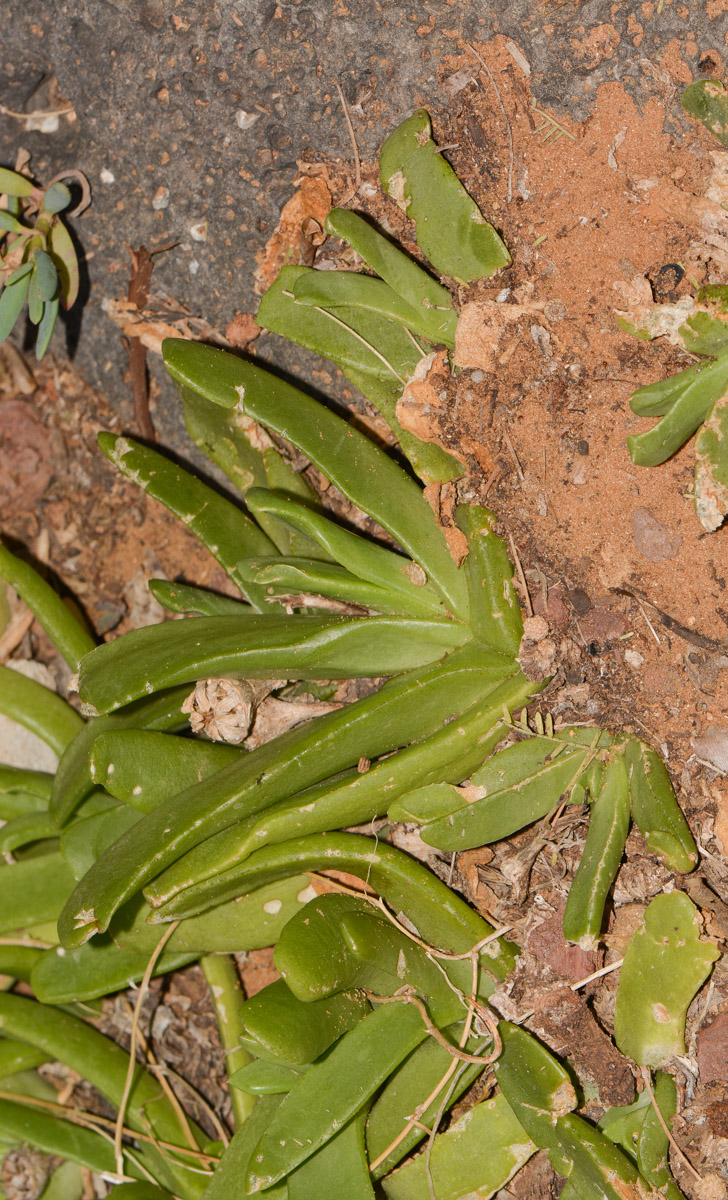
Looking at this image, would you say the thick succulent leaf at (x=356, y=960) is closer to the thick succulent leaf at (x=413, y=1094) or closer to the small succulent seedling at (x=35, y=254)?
the thick succulent leaf at (x=413, y=1094)

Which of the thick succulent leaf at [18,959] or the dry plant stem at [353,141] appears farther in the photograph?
the thick succulent leaf at [18,959]

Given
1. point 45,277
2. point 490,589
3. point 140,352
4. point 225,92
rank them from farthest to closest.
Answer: point 140,352 < point 45,277 < point 225,92 < point 490,589

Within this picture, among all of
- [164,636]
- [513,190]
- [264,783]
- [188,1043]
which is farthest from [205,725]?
[513,190]

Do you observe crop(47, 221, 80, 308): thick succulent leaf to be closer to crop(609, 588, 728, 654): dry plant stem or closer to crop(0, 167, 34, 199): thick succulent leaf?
crop(0, 167, 34, 199): thick succulent leaf

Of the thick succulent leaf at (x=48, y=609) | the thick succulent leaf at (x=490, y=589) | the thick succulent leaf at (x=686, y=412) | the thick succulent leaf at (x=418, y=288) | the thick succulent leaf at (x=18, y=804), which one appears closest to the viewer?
the thick succulent leaf at (x=686, y=412)

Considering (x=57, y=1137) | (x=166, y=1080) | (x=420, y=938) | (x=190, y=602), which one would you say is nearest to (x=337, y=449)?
(x=190, y=602)

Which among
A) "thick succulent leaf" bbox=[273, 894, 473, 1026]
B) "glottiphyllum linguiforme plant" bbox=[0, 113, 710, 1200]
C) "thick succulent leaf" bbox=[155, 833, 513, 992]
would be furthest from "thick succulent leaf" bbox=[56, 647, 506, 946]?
"thick succulent leaf" bbox=[273, 894, 473, 1026]

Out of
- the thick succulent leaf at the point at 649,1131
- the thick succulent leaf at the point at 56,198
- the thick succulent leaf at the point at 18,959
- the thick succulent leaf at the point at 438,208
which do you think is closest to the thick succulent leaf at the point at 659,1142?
the thick succulent leaf at the point at 649,1131

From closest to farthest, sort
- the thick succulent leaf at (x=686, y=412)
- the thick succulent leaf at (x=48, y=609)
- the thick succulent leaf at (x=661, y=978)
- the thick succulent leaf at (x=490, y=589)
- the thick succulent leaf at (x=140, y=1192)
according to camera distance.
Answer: the thick succulent leaf at (x=686, y=412)
the thick succulent leaf at (x=661, y=978)
the thick succulent leaf at (x=490, y=589)
the thick succulent leaf at (x=140, y=1192)
the thick succulent leaf at (x=48, y=609)

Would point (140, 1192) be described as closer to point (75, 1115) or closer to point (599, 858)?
point (75, 1115)
